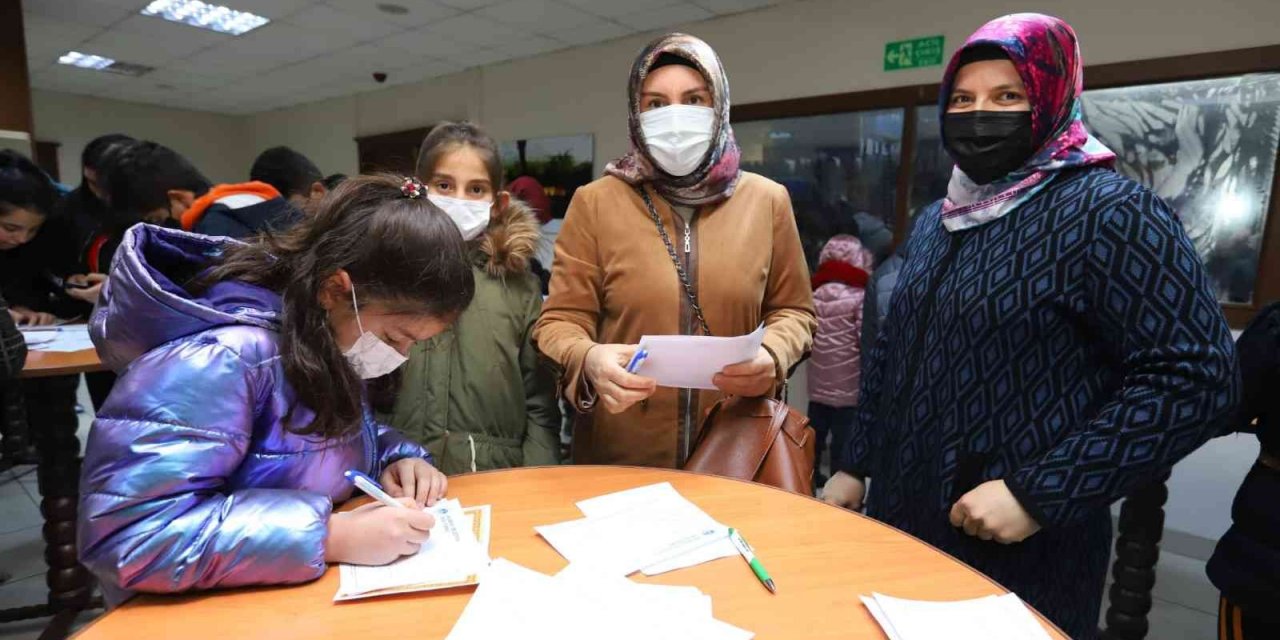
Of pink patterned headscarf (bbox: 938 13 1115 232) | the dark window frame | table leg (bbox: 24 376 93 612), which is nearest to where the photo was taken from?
pink patterned headscarf (bbox: 938 13 1115 232)

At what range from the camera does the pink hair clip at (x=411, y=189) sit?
103cm

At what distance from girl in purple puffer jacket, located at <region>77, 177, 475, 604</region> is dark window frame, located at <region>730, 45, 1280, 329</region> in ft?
10.1

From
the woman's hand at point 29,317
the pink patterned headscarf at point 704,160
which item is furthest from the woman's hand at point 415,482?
the woman's hand at point 29,317

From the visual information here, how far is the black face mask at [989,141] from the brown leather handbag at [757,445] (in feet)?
1.87

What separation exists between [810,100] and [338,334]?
3.89 meters

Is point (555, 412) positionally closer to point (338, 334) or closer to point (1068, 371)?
point (338, 334)

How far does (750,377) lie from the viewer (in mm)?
1319

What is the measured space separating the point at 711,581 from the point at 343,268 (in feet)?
2.18

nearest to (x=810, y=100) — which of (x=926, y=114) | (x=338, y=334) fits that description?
(x=926, y=114)

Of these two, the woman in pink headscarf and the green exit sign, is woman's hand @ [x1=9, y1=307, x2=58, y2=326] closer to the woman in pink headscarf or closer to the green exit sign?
the woman in pink headscarf

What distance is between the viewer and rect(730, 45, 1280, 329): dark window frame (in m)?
2.87

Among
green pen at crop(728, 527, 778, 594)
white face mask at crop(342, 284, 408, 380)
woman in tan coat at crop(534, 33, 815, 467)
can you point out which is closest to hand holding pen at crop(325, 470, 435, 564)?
white face mask at crop(342, 284, 408, 380)

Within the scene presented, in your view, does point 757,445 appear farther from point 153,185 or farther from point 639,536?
point 153,185

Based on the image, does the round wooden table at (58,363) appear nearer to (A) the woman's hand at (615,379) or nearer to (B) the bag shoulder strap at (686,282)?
(A) the woman's hand at (615,379)
